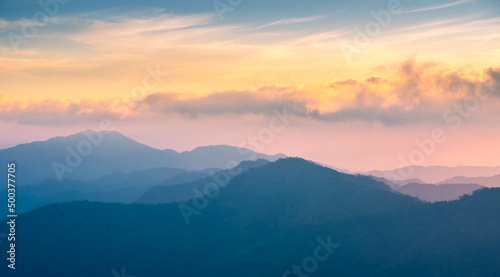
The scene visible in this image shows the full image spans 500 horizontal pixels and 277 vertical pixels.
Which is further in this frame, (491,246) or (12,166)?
(491,246)

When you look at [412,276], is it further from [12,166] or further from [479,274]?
[12,166]

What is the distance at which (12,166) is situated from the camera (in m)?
184

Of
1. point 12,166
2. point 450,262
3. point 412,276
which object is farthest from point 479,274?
point 12,166

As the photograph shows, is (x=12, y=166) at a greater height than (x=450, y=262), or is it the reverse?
(x=12, y=166)

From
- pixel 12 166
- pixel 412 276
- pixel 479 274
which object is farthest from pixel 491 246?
pixel 12 166

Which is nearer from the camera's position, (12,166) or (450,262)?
(12,166)

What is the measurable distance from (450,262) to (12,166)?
186 m

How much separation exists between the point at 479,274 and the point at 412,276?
85.7 feet

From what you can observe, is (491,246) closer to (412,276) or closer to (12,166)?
(412,276)

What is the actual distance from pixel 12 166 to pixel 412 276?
562 ft

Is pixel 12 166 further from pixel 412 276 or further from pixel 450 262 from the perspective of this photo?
pixel 450 262

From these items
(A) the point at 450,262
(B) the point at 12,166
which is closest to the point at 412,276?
(A) the point at 450,262

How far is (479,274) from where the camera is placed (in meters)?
190

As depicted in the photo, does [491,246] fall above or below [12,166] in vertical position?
below
